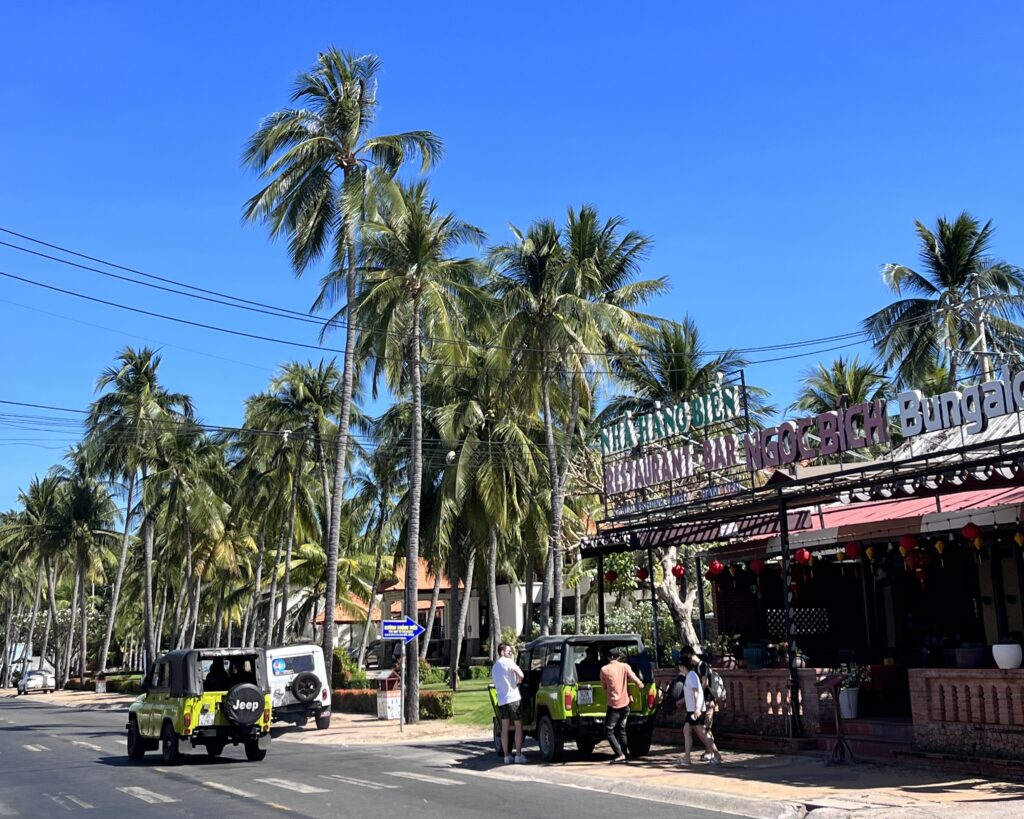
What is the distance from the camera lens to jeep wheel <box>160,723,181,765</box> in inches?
693

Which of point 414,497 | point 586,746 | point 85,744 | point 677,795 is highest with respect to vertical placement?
point 414,497

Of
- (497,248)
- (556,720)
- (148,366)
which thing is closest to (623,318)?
(497,248)

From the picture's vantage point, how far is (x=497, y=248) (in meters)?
30.8

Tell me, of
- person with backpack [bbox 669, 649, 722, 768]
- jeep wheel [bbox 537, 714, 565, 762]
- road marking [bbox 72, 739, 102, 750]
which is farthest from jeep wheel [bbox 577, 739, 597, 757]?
road marking [bbox 72, 739, 102, 750]

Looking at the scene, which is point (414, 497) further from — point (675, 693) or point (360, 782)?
point (675, 693)

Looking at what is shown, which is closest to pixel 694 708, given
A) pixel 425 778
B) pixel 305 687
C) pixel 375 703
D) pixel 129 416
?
pixel 425 778

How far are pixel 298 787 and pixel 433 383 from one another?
85.9 ft

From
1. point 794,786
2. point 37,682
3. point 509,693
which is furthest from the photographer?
point 37,682

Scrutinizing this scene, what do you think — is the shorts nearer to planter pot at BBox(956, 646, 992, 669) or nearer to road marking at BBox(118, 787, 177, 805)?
road marking at BBox(118, 787, 177, 805)

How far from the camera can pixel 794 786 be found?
1276 centimetres

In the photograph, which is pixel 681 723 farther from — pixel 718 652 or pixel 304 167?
pixel 304 167

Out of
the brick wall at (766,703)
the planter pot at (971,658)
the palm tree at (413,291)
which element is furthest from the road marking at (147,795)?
the palm tree at (413,291)

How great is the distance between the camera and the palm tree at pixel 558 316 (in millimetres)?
29641

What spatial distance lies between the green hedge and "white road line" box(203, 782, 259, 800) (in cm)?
1256
